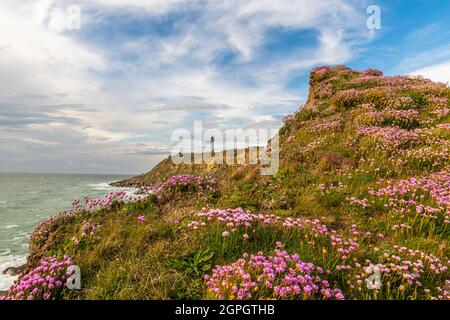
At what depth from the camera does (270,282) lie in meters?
3.83

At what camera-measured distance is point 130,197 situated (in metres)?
8.84

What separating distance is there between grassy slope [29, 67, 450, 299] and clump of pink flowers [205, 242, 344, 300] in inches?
13.2

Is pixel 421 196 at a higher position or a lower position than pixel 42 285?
higher

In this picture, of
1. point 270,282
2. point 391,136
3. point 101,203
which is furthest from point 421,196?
point 101,203

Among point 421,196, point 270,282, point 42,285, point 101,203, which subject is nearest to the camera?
point 270,282

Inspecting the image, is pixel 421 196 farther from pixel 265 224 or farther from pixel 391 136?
pixel 391 136

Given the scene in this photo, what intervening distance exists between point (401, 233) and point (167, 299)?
5273 millimetres

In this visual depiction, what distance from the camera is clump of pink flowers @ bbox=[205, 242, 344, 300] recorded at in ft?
11.9

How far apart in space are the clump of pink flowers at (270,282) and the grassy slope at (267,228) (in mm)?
335

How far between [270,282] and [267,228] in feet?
6.47

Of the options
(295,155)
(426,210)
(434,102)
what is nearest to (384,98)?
(434,102)

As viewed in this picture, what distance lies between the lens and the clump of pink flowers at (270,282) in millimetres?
3641

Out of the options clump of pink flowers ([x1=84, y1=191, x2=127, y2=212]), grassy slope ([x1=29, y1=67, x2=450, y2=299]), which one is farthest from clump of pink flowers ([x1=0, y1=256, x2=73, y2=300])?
clump of pink flowers ([x1=84, y1=191, x2=127, y2=212])

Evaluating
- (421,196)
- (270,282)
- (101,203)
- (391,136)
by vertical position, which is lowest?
(270,282)
